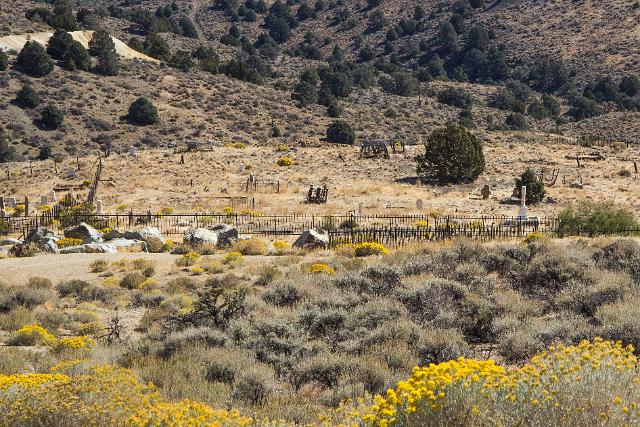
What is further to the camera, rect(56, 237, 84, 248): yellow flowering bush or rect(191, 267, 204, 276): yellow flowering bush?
rect(56, 237, 84, 248): yellow flowering bush

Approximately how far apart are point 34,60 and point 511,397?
254ft

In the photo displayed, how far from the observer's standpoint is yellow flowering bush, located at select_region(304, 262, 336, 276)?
1978cm

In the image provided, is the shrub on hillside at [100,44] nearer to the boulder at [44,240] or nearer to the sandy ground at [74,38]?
the sandy ground at [74,38]

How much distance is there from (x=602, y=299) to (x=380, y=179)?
3325 cm

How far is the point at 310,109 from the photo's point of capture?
81.4 metres

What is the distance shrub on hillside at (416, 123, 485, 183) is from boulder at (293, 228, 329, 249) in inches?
803

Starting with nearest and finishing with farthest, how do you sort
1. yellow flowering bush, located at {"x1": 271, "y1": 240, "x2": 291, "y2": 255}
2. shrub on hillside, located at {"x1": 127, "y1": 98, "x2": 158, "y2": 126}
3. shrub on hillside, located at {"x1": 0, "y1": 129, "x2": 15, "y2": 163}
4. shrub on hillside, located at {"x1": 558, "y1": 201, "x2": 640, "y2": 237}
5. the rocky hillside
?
yellow flowering bush, located at {"x1": 271, "y1": 240, "x2": 291, "y2": 255}
shrub on hillside, located at {"x1": 558, "y1": 201, "x2": 640, "y2": 237}
shrub on hillside, located at {"x1": 0, "y1": 129, "x2": 15, "y2": 163}
shrub on hillside, located at {"x1": 127, "y1": 98, "x2": 158, "y2": 126}
the rocky hillside

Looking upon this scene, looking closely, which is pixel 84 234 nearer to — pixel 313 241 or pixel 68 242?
pixel 68 242

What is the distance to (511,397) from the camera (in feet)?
21.6

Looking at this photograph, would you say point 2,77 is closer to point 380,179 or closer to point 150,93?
point 150,93

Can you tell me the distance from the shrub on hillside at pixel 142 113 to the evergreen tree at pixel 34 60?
11.6m

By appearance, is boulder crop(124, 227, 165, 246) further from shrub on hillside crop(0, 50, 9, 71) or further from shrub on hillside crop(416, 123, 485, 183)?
shrub on hillside crop(0, 50, 9, 71)

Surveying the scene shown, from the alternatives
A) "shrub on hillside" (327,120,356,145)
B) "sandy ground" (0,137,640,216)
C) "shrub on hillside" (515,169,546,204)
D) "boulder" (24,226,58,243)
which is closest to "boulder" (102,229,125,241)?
"boulder" (24,226,58,243)

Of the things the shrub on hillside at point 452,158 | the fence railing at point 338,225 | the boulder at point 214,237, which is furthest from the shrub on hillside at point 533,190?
the boulder at point 214,237
